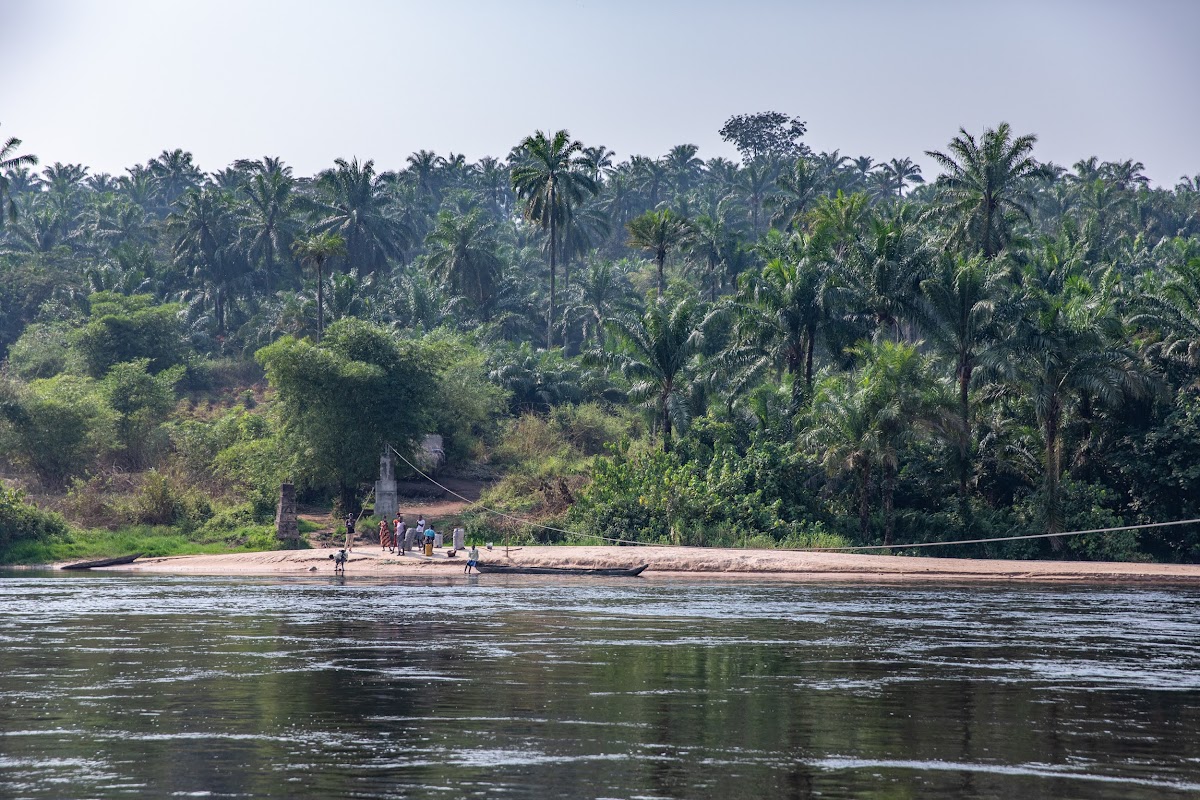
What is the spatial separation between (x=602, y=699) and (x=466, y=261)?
67546mm

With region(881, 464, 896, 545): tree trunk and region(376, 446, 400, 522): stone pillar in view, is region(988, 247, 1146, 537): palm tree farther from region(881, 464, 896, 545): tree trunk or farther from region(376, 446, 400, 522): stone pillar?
region(376, 446, 400, 522): stone pillar

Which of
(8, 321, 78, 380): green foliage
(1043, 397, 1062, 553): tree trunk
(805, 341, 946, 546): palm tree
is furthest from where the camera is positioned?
(8, 321, 78, 380): green foliage

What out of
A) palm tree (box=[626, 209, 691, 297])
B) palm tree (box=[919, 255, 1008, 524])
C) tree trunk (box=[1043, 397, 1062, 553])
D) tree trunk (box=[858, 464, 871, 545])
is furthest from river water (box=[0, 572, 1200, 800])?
palm tree (box=[626, 209, 691, 297])

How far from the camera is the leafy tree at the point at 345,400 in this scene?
167 feet

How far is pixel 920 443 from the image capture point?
46.2m

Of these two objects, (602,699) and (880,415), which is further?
(880,415)

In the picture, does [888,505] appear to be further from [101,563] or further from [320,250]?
[320,250]

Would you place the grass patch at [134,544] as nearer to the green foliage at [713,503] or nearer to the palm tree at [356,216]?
the green foliage at [713,503]

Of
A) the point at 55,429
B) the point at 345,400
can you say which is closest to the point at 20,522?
the point at 55,429

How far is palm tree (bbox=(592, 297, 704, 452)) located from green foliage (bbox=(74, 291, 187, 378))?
31.9 m

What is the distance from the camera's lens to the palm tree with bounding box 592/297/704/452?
50156 millimetres

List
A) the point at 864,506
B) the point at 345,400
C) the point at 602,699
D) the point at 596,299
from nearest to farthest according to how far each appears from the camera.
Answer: the point at 602,699, the point at 864,506, the point at 345,400, the point at 596,299

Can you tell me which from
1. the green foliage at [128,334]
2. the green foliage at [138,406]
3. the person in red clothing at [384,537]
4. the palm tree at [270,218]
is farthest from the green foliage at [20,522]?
the palm tree at [270,218]

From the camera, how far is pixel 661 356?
166ft
